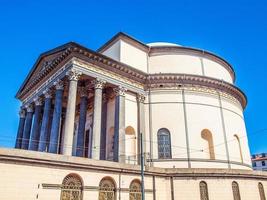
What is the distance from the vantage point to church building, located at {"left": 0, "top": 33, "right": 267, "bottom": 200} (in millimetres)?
14375

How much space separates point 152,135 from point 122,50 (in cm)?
722

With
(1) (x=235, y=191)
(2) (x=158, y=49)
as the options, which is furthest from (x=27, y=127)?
(1) (x=235, y=191)

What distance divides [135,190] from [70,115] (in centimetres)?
603

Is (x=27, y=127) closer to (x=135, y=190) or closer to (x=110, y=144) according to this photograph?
(x=110, y=144)

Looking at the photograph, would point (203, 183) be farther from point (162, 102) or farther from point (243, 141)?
point (243, 141)

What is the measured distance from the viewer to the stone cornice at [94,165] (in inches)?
445

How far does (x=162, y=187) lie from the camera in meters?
16.4

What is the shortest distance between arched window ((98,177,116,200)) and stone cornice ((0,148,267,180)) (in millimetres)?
569

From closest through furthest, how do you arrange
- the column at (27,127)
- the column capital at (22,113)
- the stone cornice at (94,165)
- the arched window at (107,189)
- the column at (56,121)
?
1. the stone cornice at (94,165)
2. the arched window at (107,189)
3. the column at (56,121)
4. the column at (27,127)
5. the column capital at (22,113)

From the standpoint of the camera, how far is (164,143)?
20.5 metres

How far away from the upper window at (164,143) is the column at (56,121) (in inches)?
307

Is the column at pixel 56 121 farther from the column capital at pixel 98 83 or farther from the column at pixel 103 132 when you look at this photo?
the column at pixel 103 132

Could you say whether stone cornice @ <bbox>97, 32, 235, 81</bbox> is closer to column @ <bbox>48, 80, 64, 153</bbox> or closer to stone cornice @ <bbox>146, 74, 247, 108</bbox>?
stone cornice @ <bbox>146, 74, 247, 108</bbox>

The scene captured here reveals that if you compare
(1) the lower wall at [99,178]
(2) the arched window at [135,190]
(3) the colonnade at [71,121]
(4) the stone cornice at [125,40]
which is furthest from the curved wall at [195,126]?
(2) the arched window at [135,190]
